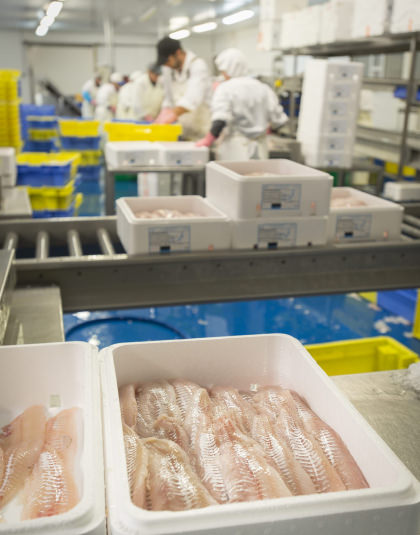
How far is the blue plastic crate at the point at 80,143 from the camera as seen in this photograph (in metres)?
9.50

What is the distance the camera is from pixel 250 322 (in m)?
3.94

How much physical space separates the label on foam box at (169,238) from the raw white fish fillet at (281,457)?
130 cm

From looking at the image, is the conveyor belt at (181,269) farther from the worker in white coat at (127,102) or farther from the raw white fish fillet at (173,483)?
the worker in white coat at (127,102)

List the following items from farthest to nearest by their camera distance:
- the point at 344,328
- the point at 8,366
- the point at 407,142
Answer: the point at 407,142
the point at 344,328
the point at 8,366

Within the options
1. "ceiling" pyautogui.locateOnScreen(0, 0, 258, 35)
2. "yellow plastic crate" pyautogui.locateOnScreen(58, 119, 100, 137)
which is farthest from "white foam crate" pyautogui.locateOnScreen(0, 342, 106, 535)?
"ceiling" pyautogui.locateOnScreen(0, 0, 258, 35)

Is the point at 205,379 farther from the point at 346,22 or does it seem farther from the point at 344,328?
the point at 346,22

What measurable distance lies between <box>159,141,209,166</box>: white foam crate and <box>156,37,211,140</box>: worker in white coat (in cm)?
112


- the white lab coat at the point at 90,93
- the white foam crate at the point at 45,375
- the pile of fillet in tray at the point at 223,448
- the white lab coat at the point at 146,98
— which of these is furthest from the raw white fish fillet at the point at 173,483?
the white lab coat at the point at 90,93

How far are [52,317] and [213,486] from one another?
1.17 meters

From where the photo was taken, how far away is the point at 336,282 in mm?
2568

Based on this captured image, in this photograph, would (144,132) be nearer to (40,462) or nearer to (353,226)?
(353,226)

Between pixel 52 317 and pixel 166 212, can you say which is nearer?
pixel 52 317

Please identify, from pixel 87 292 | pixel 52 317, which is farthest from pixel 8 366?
pixel 87 292

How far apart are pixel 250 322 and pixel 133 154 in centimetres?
203
